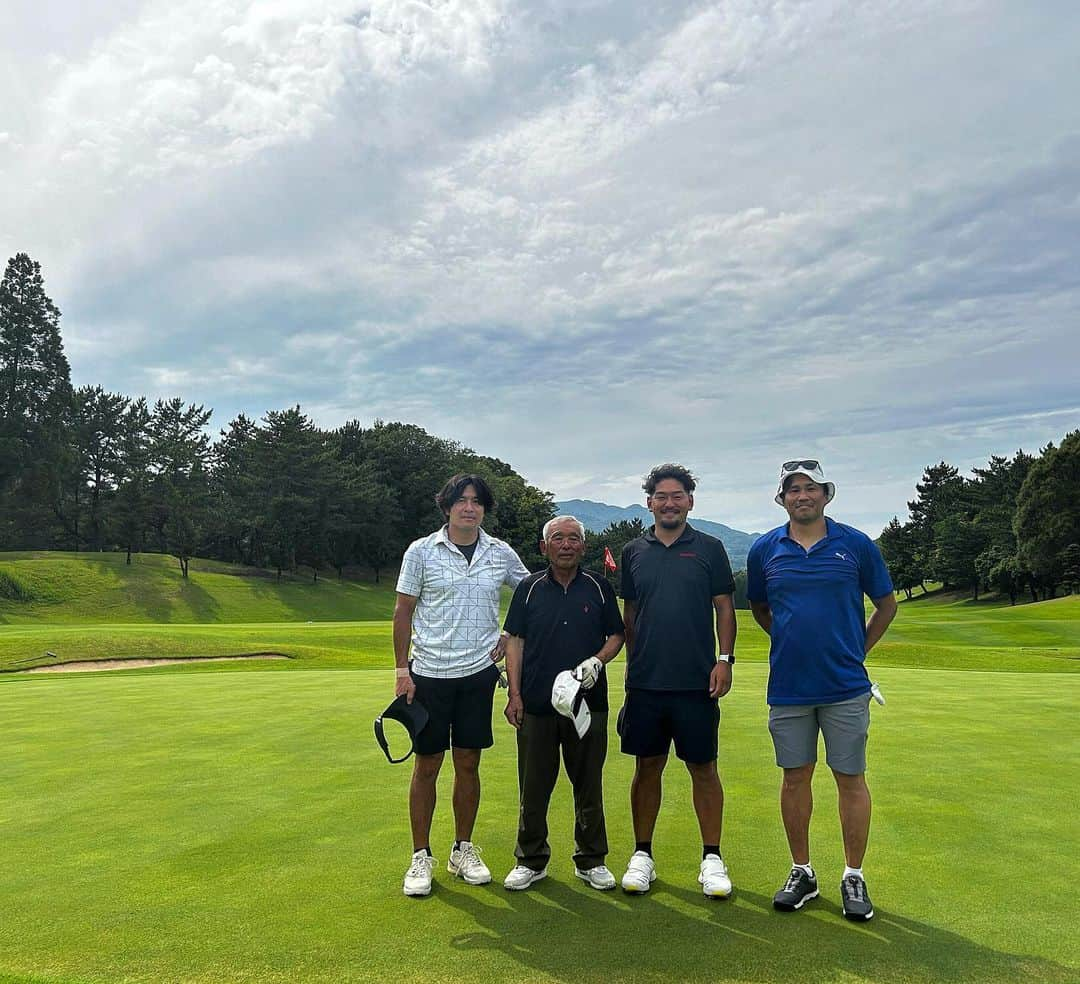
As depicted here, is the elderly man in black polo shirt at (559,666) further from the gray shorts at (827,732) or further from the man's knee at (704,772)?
the gray shorts at (827,732)

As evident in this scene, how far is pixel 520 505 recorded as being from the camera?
79000mm

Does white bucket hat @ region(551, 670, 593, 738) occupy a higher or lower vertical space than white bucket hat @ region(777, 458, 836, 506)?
lower

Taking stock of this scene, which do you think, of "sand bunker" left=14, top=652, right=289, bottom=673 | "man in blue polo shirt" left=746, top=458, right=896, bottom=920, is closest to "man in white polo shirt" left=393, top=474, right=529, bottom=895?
"man in blue polo shirt" left=746, top=458, right=896, bottom=920

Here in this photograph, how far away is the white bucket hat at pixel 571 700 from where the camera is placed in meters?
4.45

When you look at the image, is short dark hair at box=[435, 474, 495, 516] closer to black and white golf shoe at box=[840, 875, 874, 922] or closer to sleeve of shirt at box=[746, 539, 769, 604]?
sleeve of shirt at box=[746, 539, 769, 604]

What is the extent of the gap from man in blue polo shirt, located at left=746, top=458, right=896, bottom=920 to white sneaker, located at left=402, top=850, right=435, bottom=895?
69.8 inches

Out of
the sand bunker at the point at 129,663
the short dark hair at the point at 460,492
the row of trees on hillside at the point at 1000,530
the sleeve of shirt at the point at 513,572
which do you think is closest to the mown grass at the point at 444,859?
the sleeve of shirt at the point at 513,572

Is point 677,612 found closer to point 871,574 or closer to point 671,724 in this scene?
point 671,724

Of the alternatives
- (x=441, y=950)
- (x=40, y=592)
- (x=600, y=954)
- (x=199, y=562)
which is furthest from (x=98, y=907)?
(x=199, y=562)

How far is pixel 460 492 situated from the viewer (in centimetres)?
492

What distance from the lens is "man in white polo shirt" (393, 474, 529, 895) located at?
471cm

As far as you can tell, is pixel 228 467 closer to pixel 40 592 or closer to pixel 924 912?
pixel 40 592

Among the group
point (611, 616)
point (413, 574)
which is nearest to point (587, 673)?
A: point (611, 616)

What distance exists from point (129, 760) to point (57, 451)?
167ft
